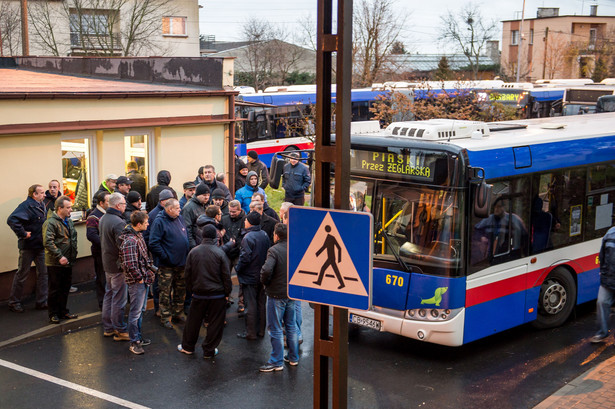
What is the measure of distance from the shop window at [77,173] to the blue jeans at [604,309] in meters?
8.68

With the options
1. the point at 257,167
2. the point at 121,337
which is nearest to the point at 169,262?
the point at 121,337

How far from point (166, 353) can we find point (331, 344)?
475 centimetres

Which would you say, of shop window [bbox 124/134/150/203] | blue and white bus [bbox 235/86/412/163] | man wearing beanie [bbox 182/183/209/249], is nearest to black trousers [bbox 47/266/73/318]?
man wearing beanie [bbox 182/183/209/249]

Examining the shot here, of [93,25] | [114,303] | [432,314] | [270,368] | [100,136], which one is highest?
[93,25]

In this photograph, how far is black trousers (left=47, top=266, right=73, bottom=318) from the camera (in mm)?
10102

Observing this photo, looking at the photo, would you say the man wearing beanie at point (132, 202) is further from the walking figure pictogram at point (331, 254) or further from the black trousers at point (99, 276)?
the walking figure pictogram at point (331, 254)

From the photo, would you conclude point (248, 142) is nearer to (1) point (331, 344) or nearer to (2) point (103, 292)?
(2) point (103, 292)

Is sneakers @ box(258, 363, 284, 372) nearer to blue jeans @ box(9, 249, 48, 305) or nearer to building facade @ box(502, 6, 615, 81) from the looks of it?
blue jeans @ box(9, 249, 48, 305)

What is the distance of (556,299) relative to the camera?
10469 millimetres

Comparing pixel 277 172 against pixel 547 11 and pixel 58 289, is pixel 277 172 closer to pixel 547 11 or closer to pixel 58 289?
pixel 58 289

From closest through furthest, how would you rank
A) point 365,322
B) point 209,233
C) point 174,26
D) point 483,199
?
point 483,199 → point 209,233 → point 365,322 → point 174,26

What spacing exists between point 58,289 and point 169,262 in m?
1.59

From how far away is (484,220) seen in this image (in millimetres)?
9016

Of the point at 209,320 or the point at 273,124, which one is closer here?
the point at 209,320
